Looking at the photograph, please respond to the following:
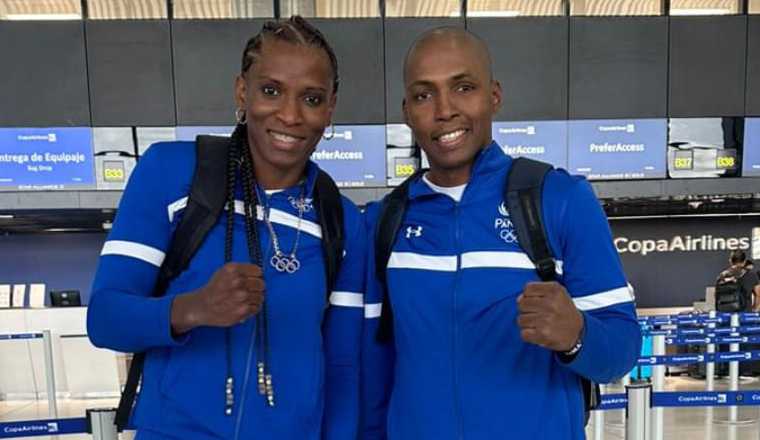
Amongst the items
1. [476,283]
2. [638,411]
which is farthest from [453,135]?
[638,411]

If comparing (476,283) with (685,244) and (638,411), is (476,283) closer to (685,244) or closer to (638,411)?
(638,411)

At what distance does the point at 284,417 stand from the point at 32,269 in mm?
10299

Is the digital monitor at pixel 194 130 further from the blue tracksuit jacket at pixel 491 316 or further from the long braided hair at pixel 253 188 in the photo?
the blue tracksuit jacket at pixel 491 316

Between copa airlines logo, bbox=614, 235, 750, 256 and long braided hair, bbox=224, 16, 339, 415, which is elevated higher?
long braided hair, bbox=224, 16, 339, 415

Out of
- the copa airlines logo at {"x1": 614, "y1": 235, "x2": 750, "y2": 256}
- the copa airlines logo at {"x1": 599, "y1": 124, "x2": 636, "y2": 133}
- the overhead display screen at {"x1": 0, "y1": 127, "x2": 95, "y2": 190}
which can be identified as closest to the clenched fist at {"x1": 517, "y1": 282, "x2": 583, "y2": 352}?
the copa airlines logo at {"x1": 599, "y1": 124, "x2": 636, "y2": 133}

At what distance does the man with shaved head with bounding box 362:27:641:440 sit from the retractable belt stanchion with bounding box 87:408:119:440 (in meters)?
1.24

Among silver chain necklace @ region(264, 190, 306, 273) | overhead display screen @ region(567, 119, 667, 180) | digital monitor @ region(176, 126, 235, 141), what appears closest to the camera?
silver chain necklace @ region(264, 190, 306, 273)

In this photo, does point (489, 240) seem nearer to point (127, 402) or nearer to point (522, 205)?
point (522, 205)

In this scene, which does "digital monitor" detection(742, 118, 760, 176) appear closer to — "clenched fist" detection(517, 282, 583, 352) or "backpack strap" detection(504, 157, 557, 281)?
"backpack strap" detection(504, 157, 557, 281)

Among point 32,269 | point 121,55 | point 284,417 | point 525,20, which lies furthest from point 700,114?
point 32,269

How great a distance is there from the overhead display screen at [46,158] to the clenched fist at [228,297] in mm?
7997

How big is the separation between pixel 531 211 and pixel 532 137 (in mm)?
7456

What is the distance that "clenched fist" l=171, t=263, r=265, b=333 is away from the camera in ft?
3.77

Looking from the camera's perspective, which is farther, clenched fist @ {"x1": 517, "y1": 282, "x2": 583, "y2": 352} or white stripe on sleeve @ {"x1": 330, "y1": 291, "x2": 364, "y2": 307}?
white stripe on sleeve @ {"x1": 330, "y1": 291, "x2": 364, "y2": 307}
